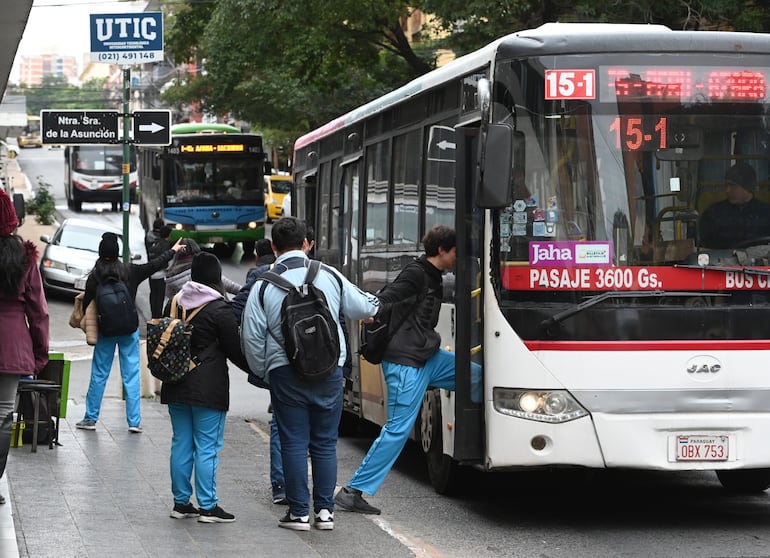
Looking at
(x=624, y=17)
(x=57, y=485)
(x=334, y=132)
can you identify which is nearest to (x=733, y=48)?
(x=57, y=485)

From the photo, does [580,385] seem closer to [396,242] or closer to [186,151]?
[396,242]

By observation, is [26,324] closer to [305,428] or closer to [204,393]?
[204,393]

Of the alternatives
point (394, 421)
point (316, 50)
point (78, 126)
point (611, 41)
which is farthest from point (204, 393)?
point (316, 50)

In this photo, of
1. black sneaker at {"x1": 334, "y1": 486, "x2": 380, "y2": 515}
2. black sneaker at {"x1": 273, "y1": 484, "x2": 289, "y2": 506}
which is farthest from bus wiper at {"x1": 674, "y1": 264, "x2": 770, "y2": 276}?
black sneaker at {"x1": 273, "y1": 484, "x2": 289, "y2": 506}

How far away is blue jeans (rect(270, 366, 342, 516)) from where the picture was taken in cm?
841

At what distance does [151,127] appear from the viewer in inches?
620

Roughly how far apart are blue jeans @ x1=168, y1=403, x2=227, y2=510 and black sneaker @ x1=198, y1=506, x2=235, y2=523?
0.03 metres

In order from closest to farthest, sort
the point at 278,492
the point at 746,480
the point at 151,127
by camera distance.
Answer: the point at 278,492, the point at 746,480, the point at 151,127

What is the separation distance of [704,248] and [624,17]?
17009 millimetres

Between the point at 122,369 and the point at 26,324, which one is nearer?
the point at 26,324

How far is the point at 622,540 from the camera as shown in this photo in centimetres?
876

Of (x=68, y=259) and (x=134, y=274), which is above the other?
(x=134, y=274)

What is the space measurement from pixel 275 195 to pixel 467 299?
4306 centimetres

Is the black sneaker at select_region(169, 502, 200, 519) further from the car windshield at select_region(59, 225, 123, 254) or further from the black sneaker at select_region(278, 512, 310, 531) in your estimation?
the car windshield at select_region(59, 225, 123, 254)
